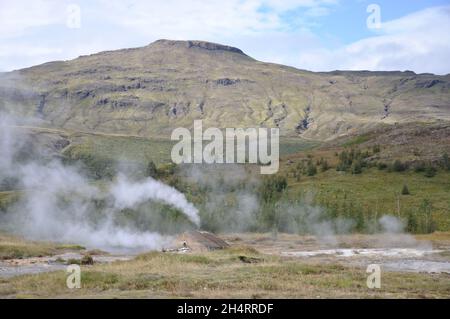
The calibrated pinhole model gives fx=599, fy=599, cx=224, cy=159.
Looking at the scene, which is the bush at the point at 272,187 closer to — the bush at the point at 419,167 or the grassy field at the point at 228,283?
the bush at the point at 419,167

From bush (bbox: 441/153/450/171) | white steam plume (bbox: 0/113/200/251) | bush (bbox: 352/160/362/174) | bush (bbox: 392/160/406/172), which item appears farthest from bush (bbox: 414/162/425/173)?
white steam plume (bbox: 0/113/200/251)

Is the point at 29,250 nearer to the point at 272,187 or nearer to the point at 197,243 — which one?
the point at 197,243

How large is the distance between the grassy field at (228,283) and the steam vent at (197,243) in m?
21.7

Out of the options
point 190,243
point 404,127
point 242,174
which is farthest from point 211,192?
point 404,127

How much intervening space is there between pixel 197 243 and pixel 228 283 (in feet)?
111

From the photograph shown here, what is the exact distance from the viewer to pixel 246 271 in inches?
1762

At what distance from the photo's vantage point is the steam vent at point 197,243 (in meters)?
70.4

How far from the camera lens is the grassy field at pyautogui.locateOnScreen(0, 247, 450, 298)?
3341cm

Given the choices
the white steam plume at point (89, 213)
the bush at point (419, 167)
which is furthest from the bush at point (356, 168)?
the white steam plume at point (89, 213)

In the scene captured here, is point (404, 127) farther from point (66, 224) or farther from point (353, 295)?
point (353, 295)

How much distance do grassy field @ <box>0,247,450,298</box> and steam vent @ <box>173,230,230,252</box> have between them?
21.7 m

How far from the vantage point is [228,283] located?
3769cm
